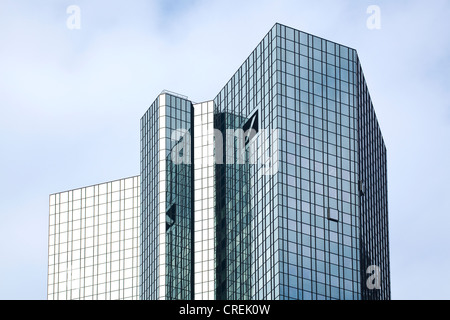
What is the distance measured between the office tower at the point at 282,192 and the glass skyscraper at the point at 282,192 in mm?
175

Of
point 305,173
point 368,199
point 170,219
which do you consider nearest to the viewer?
point 305,173

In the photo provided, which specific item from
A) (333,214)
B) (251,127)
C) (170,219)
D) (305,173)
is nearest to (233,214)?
(251,127)

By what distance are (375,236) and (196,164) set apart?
28.6 metres

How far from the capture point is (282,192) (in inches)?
6732

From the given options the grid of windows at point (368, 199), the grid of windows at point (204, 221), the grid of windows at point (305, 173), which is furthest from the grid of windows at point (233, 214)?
the grid of windows at point (368, 199)

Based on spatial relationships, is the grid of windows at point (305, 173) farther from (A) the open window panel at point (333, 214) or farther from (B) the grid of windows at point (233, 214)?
(B) the grid of windows at point (233, 214)

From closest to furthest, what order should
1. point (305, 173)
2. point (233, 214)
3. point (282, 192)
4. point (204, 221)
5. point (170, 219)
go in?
point (282, 192), point (305, 173), point (233, 214), point (204, 221), point (170, 219)

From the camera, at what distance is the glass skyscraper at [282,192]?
560 feet

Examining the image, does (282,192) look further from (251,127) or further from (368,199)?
(368,199)

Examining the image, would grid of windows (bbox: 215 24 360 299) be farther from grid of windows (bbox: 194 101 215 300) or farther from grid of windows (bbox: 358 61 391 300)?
grid of windows (bbox: 194 101 215 300)

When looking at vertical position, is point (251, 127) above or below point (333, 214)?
above
